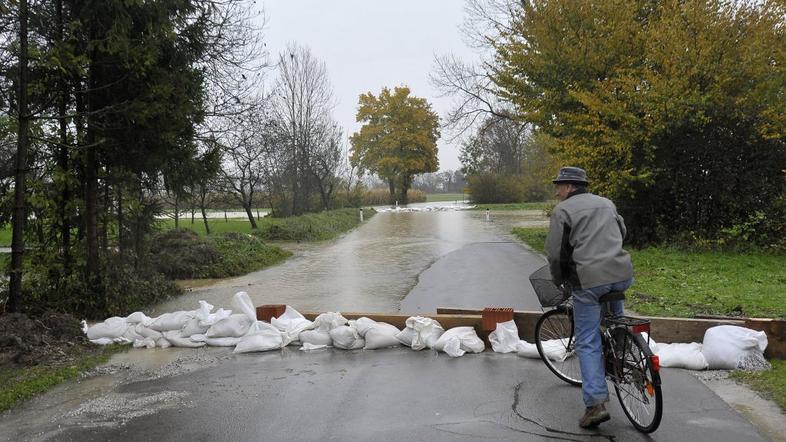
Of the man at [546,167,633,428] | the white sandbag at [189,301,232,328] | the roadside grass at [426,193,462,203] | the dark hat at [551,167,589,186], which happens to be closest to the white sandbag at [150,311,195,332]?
the white sandbag at [189,301,232,328]

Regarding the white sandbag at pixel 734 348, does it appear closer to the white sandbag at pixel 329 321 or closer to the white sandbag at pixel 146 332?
the white sandbag at pixel 329 321

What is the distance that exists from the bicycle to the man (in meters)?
0.14

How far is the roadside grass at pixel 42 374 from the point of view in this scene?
17.0 feet

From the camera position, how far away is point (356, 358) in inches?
244

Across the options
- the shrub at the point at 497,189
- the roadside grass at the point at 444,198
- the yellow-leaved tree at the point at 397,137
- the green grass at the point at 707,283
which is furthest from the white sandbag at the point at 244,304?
the roadside grass at the point at 444,198

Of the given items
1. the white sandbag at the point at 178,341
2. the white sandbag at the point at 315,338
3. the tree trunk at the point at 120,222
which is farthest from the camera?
the tree trunk at the point at 120,222

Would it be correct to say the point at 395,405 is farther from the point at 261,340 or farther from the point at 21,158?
the point at 21,158

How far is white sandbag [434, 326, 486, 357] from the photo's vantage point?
618cm

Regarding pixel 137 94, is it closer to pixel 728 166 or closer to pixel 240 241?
pixel 240 241

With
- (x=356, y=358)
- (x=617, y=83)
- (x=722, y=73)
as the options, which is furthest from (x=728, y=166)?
(x=356, y=358)

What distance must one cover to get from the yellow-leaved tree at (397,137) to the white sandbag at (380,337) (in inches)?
2330

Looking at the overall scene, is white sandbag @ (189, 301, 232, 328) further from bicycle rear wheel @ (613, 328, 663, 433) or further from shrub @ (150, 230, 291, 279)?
shrub @ (150, 230, 291, 279)

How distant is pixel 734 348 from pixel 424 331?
113 inches

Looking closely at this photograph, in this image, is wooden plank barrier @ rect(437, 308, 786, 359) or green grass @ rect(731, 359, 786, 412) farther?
wooden plank barrier @ rect(437, 308, 786, 359)
